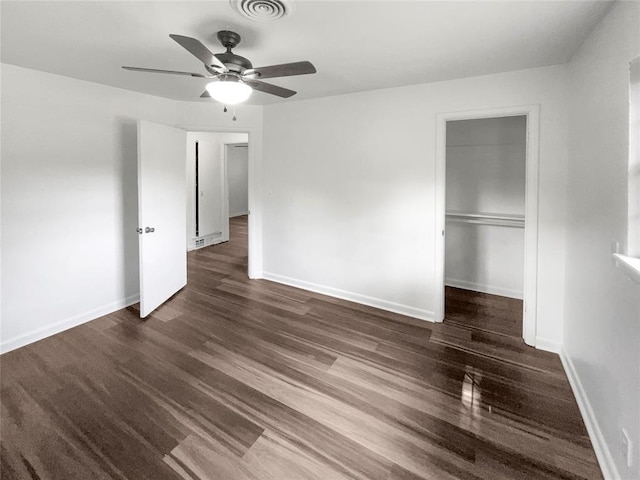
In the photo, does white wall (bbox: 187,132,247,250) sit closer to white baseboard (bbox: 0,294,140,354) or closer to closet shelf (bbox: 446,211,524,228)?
white baseboard (bbox: 0,294,140,354)

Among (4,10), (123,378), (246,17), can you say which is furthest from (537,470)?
(4,10)

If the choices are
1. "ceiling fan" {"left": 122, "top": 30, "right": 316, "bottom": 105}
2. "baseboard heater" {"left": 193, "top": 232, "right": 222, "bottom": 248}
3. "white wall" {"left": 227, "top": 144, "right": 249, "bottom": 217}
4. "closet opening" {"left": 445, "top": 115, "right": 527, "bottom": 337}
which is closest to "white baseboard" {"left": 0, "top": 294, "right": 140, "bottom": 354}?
"ceiling fan" {"left": 122, "top": 30, "right": 316, "bottom": 105}

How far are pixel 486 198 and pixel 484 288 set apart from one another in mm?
1138

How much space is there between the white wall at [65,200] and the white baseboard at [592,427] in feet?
13.2

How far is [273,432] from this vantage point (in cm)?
177

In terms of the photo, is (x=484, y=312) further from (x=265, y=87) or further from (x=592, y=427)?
(x=265, y=87)

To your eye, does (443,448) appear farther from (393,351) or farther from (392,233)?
(392,233)

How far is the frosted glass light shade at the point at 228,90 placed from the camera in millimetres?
1834

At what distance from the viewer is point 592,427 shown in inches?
67.3

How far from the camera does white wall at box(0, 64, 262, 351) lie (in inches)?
101

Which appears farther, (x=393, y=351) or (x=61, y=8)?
(x=393, y=351)

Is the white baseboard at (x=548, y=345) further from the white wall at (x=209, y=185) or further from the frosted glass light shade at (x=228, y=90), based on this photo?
the white wall at (x=209, y=185)

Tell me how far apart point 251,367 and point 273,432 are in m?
0.67

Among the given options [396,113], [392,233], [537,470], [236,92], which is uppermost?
[396,113]
